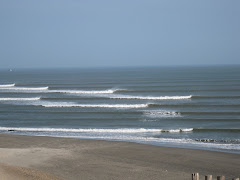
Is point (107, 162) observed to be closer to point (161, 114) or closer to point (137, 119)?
point (137, 119)

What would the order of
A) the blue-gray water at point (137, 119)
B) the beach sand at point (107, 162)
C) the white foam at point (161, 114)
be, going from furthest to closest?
the white foam at point (161, 114), the blue-gray water at point (137, 119), the beach sand at point (107, 162)

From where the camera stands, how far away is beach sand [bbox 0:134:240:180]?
12328 mm

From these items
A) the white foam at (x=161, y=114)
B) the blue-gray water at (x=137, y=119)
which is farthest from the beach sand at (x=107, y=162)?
the white foam at (x=161, y=114)

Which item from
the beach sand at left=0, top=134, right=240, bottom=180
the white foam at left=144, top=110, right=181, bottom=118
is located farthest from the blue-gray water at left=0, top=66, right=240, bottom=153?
the beach sand at left=0, top=134, right=240, bottom=180

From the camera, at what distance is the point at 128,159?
15008 millimetres

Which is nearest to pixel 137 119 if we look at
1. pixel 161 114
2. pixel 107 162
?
pixel 161 114

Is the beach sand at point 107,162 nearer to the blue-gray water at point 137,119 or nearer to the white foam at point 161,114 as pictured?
the blue-gray water at point 137,119

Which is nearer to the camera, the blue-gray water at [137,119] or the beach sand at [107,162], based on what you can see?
the beach sand at [107,162]

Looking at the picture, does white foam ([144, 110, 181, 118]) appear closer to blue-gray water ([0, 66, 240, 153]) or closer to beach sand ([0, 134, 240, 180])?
blue-gray water ([0, 66, 240, 153])

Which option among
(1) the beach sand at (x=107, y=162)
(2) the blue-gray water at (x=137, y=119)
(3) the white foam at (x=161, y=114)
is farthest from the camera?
(3) the white foam at (x=161, y=114)

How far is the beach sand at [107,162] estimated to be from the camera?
1233 centimetres

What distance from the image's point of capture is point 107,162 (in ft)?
47.1

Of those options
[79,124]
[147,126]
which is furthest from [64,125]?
[147,126]

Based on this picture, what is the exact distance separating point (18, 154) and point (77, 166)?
3.06 m
